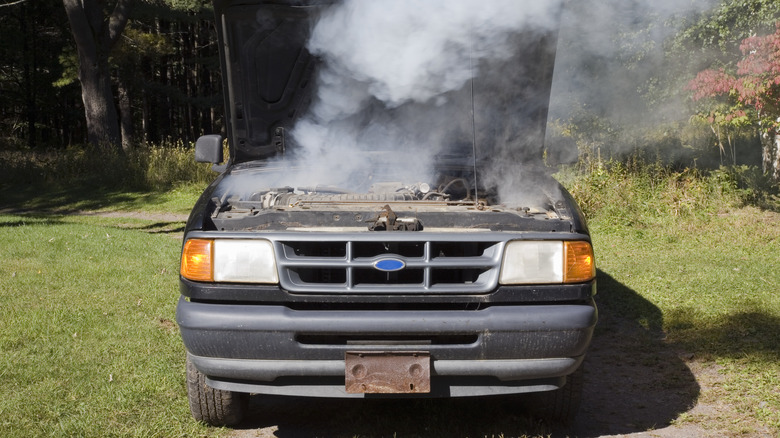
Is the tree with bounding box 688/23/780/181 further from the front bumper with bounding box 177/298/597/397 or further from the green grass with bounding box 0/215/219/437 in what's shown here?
the green grass with bounding box 0/215/219/437

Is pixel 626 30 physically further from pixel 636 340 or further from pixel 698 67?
pixel 636 340

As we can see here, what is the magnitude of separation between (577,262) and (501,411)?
3.42 feet

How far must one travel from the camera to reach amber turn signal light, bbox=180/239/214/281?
3016 millimetres

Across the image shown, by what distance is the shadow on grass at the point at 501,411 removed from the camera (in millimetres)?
3477

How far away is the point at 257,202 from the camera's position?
12.2ft

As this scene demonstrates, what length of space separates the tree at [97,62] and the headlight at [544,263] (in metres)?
17.1

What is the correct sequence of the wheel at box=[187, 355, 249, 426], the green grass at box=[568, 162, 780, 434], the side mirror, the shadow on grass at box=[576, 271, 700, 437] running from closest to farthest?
the wheel at box=[187, 355, 249, 426] → the shadow on grass at box=[576, 271, 700, 437] → the green grass at box=[568, 162, 780, 434] → the side mirror

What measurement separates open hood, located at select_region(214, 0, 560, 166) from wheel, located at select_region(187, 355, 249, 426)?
174cm

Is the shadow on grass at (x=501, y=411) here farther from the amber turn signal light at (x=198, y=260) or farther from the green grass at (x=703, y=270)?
the amber turn signal light at (x=198, y=260)

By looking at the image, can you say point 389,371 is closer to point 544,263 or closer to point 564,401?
point 544,263

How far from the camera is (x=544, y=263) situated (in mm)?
3018

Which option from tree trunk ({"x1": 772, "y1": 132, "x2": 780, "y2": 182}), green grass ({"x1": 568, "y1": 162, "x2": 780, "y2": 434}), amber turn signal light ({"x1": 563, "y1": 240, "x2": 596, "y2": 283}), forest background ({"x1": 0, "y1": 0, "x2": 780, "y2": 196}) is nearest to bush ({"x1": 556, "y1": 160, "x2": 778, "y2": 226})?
green grass ({"x1": 568, "y1": 162, "x2": 780, "y2": 434})

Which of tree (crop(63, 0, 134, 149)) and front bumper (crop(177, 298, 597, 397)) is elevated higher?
tree (crop(63, 0, 134, 149))

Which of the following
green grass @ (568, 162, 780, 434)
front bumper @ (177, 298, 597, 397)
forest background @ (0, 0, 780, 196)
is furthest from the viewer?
forest background @ (0, 0, 780, 196)
